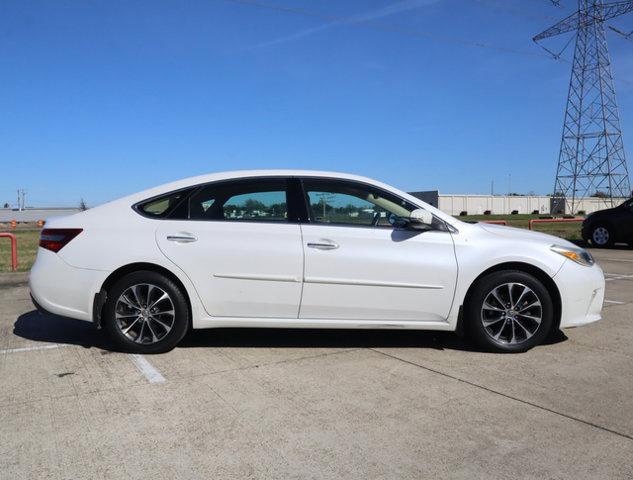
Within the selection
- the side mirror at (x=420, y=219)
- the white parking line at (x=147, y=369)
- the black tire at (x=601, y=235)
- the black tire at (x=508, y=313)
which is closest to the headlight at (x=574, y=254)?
the black tire at (x=508, y=313)

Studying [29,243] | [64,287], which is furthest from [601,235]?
[29,243]

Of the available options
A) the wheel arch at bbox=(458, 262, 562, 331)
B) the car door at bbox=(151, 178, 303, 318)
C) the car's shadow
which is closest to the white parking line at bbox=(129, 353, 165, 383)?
the car's shadow

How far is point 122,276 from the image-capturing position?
482 centimetres

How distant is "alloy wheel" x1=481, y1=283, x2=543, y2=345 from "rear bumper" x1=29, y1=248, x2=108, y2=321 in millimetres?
3315

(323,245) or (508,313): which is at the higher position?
(323,245)

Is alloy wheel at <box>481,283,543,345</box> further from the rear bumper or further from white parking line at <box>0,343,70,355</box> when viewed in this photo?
white parking line at <box>0,343,70,355</box>

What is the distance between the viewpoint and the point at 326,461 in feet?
9.69

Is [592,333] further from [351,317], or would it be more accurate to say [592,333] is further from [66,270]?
[66,270]

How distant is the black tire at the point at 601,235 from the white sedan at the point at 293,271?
38.5 feet

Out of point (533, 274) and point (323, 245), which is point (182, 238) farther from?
point (533, 274)

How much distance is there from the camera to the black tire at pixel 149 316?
475 cm

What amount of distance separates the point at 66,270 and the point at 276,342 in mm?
1965

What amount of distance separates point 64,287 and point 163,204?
3.58ft

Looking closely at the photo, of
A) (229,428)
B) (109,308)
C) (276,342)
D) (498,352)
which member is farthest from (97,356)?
(498,352)
